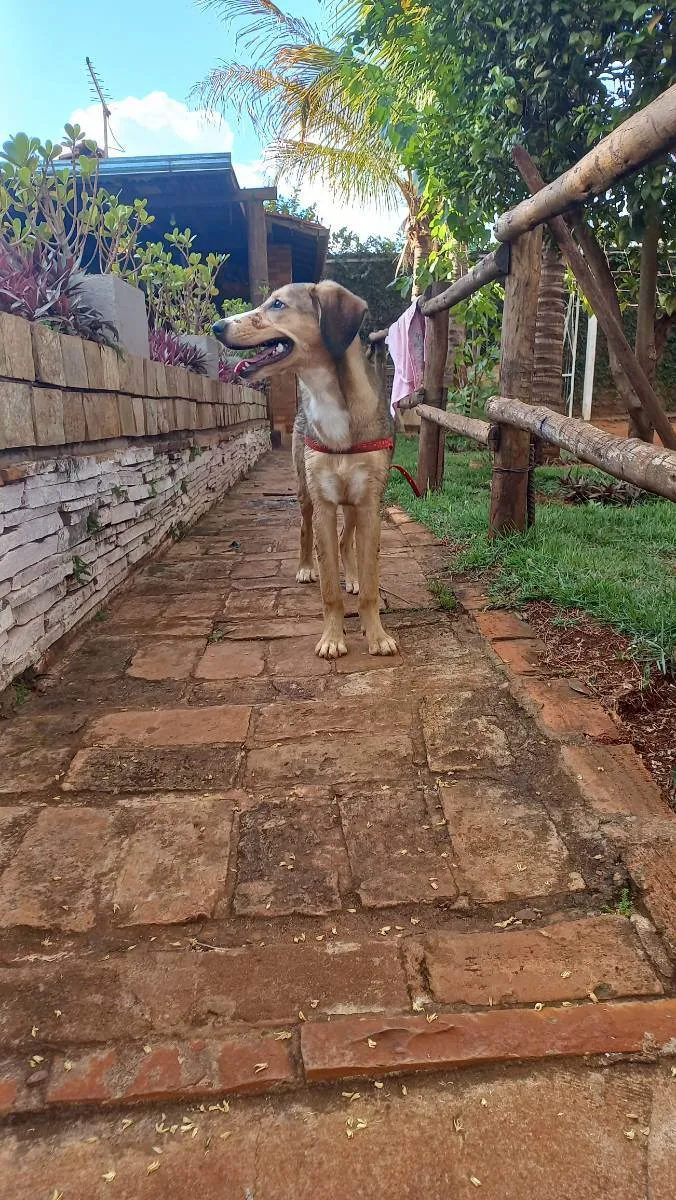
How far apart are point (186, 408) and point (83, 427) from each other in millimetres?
2294

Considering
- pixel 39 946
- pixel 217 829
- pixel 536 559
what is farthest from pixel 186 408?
pixel 39 946

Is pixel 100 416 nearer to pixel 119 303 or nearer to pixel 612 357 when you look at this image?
pixel 119 303

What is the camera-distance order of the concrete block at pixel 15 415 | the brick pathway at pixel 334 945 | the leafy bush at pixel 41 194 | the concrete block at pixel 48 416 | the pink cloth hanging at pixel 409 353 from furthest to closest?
the pink cloth hanging at pixel 409 353, the leafy bush at pixel 41 194, the concrete block at pixel 48 416, the concrete block at pixel 15 415, the brick pathway at pixel 334 945

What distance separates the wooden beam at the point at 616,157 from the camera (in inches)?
75.8

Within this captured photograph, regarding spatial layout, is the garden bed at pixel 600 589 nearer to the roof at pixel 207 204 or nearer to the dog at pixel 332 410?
the dog at pixel 332 410

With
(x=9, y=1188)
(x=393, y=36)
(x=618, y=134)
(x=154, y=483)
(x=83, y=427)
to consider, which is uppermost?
(x=393, y=36)

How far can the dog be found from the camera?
9.19 feet

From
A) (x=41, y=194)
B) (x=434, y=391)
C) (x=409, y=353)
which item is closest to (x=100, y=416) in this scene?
(x=41, y=194)

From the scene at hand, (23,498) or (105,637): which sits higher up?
(23,498)

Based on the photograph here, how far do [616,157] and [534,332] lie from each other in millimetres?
1816

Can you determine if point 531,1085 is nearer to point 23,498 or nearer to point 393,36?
point 23,498

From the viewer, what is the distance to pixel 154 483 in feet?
14.7

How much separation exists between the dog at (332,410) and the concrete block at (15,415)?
0.81 m

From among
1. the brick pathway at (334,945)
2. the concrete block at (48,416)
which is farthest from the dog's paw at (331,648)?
the concrete block at (48,416)
